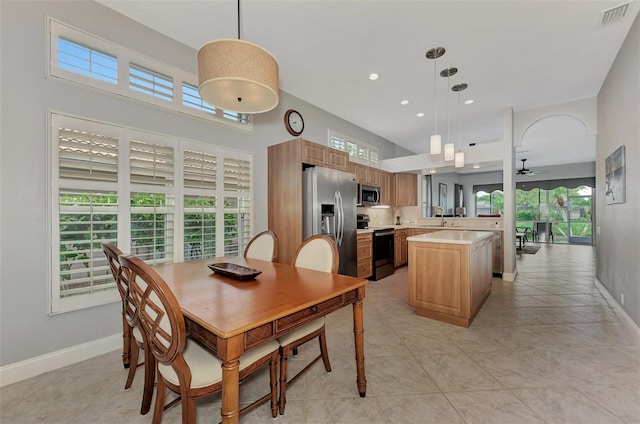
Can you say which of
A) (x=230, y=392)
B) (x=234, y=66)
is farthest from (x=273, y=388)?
(x=234, y=66)

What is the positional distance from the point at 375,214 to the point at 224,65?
5049 millimetres

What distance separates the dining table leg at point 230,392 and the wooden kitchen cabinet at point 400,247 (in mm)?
4847

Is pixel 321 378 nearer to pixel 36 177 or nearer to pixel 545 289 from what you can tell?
pixel 36 177

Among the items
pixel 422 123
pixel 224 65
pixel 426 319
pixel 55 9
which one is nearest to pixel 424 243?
pixel 426 319

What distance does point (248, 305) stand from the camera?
4.18 feet

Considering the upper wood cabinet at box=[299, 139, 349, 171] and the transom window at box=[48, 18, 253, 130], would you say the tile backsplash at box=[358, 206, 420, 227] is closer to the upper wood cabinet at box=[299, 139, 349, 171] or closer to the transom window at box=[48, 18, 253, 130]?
the upper wood cabinet at box=[299, 139, 349, 171]

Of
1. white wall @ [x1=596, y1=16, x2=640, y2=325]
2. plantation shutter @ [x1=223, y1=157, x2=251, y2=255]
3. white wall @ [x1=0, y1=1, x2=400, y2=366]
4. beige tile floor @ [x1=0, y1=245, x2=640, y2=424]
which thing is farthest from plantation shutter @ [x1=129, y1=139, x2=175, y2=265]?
white wall @ [x1=596, y1=16, x2=640, y2=325]

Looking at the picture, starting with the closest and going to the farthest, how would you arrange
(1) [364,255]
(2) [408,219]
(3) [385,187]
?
1. (1) [364,255]
2. (3) [385,187]
3. (2) [408,219]

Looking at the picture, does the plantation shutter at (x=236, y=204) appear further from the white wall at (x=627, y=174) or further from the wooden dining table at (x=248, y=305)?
the white wall at (x=627, y=174)

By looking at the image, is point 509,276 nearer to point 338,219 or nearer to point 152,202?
point 338,219

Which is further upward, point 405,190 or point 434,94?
point 434,94

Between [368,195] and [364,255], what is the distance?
1.31 metres

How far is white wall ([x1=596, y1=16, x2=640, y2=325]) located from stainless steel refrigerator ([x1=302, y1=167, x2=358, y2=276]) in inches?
121

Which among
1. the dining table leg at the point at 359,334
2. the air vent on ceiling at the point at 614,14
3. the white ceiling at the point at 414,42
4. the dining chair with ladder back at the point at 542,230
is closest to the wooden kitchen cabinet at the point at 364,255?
the white ceiling at the point at 414,42
